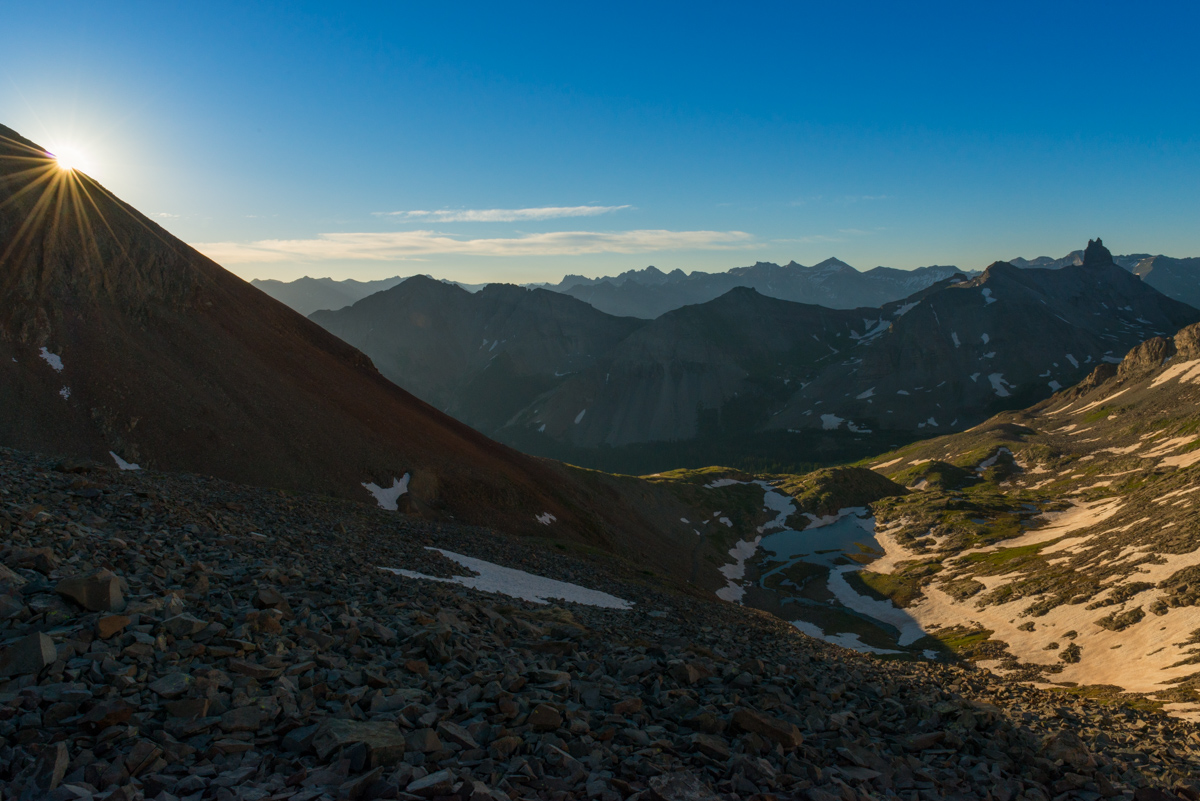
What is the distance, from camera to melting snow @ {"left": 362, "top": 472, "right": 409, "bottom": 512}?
75.6 meters

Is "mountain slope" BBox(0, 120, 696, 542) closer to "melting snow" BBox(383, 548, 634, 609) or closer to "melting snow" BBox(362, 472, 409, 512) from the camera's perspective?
"melting snow" BBox(362, 472, 409, 512)

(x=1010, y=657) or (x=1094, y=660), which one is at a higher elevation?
(x=1094, y=660)

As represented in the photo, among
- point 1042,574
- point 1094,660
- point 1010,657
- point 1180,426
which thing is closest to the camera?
point 1094,660

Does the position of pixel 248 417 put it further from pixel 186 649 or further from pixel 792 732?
pixel 792 732

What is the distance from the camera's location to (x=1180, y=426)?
177 meters

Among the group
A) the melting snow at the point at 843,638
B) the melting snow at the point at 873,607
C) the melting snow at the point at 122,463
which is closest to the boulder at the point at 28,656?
the melting snow at the point at 122,463

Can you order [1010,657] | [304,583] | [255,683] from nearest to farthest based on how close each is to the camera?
[255,683], [304,583], [1010,657]

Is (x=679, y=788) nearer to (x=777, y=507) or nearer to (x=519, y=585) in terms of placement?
(x=519, y=585)

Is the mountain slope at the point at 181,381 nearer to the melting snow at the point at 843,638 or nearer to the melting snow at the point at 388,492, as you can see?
the melting snow at the point at 388,492

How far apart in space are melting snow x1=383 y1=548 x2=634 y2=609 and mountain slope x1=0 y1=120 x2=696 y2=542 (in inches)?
1482

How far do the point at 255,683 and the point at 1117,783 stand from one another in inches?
772

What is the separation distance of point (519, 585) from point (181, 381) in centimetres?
6003

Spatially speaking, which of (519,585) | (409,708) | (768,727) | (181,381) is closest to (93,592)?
(409,708)

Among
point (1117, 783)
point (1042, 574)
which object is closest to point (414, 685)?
point (1117, 783)
